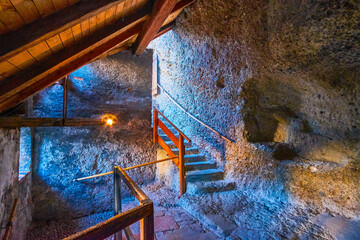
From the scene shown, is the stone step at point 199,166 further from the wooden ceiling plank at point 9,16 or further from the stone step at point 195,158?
the wooden ceiling plank at point 9,16

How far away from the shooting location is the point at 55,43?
1.41 meters

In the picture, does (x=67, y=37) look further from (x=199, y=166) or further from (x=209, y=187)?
(x=199, y=166)

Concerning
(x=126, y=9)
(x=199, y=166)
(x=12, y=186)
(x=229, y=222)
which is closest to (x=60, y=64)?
(x=126, y=9)

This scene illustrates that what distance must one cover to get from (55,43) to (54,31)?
1.39ft

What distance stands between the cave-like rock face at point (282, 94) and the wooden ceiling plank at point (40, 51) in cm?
272

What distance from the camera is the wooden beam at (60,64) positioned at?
1440 millimetres

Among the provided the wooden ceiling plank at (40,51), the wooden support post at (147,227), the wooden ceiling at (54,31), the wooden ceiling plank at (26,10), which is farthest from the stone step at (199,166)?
the wooden ceiling plank at (26,10)

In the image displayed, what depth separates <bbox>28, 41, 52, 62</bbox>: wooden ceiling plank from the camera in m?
1.27

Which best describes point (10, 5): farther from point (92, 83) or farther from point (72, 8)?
point (92, 83)

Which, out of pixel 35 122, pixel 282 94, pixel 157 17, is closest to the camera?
pixel 157 17

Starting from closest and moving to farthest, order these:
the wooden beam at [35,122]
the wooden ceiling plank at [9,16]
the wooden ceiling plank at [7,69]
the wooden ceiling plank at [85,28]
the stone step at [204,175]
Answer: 1. the wooden ceiling plank at [9,16]
2. the wooden ceiling plank at [7,69]
3. the wooden ceiling plank at [85,28]
4. the wooden beam at [35,122]
5. the stone step at [204,175]

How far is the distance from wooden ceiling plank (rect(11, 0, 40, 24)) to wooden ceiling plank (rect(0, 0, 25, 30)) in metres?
0.02

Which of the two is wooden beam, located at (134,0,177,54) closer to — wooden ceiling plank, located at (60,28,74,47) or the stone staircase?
wooden ceiling plank, located at (60,28,74,47)

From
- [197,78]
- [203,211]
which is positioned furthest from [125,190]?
[197,78]
